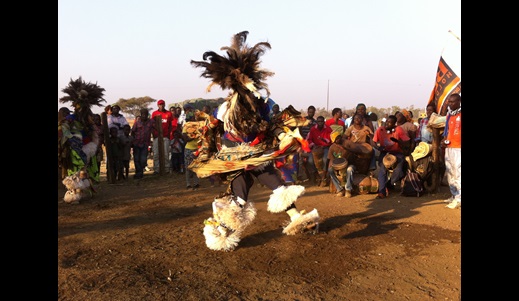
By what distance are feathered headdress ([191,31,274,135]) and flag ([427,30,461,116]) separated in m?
7.28

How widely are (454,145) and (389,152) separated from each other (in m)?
1.55

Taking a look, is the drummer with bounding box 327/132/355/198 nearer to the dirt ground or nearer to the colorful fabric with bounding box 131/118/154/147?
the dirt ground

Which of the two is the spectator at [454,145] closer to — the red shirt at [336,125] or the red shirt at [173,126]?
the red shirt at [336,125]

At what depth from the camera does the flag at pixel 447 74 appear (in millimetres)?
10289

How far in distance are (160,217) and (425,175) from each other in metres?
5.42

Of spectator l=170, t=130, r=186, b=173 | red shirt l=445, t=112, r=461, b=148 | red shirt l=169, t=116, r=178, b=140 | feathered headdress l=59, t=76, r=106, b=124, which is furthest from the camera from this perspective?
red shirt l=169, t=116, r=178, b=140

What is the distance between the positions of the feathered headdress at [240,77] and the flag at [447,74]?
7279 millimetres

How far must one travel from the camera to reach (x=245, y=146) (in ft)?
16.1

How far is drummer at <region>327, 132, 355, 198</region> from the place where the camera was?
803 centimetres

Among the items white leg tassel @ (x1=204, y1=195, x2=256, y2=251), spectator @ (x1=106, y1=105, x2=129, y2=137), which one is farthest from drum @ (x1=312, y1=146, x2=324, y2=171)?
spectator @ (x1=106, y1=105, x2=129, y2=137)

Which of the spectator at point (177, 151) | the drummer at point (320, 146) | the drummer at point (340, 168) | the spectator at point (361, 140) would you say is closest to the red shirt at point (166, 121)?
the spectator at point (177, 151)
